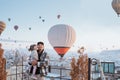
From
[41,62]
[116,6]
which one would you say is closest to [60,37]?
[116,6]

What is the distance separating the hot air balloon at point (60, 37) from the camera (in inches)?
399

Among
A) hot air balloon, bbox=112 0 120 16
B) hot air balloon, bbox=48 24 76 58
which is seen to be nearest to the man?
hot air balloon, bbox=48 24 76 58

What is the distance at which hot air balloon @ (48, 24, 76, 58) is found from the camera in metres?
10.1

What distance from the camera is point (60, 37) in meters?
10.3

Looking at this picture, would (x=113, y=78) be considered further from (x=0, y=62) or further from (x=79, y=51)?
(x=0, y=62)

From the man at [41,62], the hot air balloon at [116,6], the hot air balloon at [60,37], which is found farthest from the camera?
the hot air balloon at [116,6]

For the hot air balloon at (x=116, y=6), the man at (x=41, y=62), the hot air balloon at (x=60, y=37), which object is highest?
the hot air balloon at (x=116, y=6)

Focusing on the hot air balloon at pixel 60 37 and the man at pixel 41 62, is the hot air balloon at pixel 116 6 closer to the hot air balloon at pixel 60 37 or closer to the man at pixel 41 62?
the hot air balloon at pixel 60 37

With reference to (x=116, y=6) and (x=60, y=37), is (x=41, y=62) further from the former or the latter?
(x=116, y=6)

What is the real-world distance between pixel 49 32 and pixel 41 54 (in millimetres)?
4152

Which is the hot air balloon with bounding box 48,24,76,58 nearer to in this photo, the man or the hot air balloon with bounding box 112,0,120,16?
the hot air balloon with bounding box 112,0,120,16

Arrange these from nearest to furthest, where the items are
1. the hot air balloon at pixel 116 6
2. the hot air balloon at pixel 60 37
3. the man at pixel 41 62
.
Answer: the man at pixel 41 62, the hot air balloon at pixel 60 37, the hot air balloon at pixel 116 6

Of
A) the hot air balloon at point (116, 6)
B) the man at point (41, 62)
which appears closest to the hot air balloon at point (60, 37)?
the hot air balloon at point (116, 6)

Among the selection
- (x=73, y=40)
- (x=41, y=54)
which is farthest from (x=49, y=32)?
(x=41, y=54)
